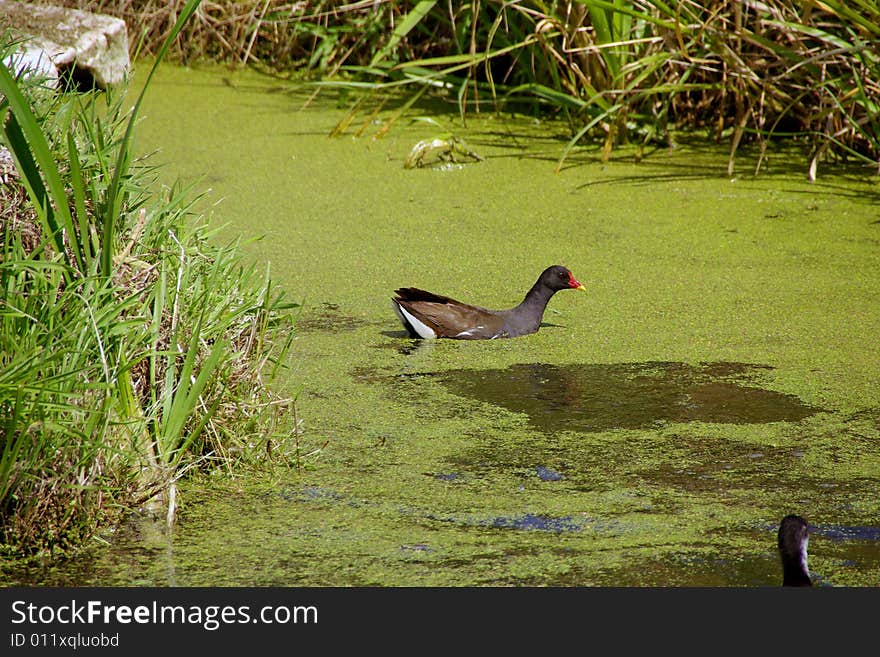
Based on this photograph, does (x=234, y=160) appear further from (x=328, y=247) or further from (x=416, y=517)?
(x=416, y=517)

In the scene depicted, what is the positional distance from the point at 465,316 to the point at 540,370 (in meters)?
0.33

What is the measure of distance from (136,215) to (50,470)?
740mm

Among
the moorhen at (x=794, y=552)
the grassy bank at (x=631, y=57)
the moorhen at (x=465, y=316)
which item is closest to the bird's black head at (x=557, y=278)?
the moorhen at (x=465, y=316)

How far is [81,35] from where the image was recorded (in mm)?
5496

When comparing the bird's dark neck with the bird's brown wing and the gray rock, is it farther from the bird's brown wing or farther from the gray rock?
the gray rock

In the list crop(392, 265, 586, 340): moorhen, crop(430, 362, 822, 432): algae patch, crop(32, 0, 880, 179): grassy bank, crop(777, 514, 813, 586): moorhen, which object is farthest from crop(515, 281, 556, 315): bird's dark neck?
crop(777, 514, 813, 586): moorhen

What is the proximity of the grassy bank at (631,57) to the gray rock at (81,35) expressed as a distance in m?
0.91

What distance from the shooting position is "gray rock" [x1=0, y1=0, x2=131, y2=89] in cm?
541

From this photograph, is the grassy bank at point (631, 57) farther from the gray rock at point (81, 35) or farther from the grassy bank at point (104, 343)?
the grassy bank at point (104, 343)

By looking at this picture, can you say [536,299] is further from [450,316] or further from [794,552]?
[794,552]

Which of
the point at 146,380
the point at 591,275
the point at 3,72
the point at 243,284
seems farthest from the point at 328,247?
the point at 3,72

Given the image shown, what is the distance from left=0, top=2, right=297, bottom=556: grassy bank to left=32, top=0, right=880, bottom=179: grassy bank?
94.3 inches

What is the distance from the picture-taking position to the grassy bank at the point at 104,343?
2.38 m

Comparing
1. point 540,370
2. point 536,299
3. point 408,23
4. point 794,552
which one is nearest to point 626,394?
point 540,370
